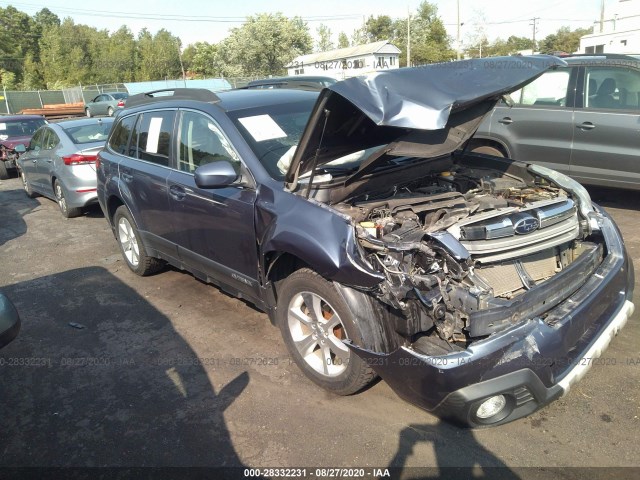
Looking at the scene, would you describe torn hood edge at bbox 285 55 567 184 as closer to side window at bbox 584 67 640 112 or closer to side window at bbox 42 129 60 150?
side window at bbox 584 67 640 112

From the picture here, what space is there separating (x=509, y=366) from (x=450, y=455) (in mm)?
604

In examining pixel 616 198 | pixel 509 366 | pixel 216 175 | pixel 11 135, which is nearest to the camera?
pixel 509 366

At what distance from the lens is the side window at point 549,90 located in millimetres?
6406

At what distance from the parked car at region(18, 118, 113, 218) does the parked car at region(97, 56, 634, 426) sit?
171 inches

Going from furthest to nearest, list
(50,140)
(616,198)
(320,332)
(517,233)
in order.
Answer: (50,140) < (616,198) < (320,332) < (517,233)

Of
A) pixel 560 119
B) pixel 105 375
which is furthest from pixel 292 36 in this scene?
pixel 105 375

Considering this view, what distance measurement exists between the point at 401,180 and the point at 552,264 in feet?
3.69

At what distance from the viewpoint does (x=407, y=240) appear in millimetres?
2760

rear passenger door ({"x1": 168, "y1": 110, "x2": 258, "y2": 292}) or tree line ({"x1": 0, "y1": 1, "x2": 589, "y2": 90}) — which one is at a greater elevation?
tree line ({"x1": 0, "y1": 1, "x2": 589, "y2": 90})

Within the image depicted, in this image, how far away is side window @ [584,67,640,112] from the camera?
233 inches

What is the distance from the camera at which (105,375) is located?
3754mm

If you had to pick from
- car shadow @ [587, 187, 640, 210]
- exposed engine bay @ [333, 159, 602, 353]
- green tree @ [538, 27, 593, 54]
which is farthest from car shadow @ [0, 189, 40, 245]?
green tree @ [538, 27, 593, 54]

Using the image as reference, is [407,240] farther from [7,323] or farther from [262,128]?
[7,323]

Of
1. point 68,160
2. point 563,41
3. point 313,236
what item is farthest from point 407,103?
point 563,41
